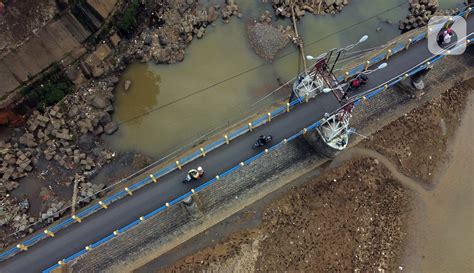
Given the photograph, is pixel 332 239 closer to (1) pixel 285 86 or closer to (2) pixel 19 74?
(1) pixel 285 86

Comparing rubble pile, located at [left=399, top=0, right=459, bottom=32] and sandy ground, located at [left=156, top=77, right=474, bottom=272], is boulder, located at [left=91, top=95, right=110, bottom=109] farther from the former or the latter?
rubble pile, located at [left=399, top=0, right=459, bottom=32]

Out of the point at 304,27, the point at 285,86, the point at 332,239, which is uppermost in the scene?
the point at 304,27

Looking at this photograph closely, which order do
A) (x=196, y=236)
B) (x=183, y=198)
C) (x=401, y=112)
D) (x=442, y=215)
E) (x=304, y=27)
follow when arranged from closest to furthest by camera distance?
(x=183, y=198) < (x=196, y=236) < (x=442, y=215) < (x=401, y=112) < (x=304, y=27)

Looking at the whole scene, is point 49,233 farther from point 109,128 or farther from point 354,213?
point 354,213

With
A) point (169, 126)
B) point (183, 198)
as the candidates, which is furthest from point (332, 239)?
→ point (169, 126)

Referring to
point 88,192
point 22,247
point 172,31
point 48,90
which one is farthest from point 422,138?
point 48,90

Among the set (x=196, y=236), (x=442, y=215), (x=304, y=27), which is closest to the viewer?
(x=196, y=236)

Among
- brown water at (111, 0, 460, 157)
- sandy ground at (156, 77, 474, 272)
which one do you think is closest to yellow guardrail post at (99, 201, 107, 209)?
sandy ground at (156, 77, 474, 272)

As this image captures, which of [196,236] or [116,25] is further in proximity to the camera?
[116,25]
